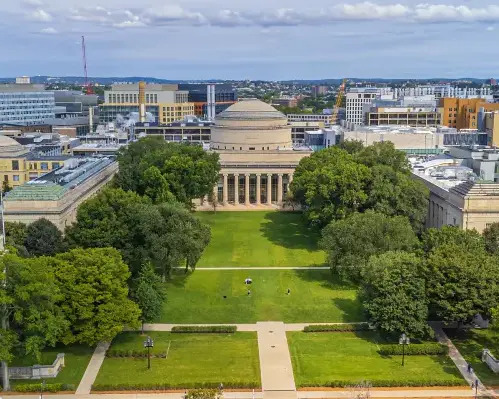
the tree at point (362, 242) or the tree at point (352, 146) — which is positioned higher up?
the tree at point (352, 146)

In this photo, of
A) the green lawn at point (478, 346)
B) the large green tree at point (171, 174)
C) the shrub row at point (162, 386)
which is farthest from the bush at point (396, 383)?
the large green tree at point (171, 174)

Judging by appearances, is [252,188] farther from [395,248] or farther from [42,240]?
[42,240]

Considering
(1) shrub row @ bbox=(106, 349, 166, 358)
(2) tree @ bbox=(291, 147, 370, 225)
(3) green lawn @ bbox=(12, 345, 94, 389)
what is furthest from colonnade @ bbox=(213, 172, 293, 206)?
(1) shrub row @ bbox=(106, 349, 166, 358)

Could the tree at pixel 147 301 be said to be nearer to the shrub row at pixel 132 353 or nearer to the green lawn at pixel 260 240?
the shrub row at pixel 132 353

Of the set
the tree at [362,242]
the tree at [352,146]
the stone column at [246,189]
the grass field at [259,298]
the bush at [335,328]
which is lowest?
the grass field at [259,298]

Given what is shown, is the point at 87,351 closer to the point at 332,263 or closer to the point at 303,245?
the point at 332,263

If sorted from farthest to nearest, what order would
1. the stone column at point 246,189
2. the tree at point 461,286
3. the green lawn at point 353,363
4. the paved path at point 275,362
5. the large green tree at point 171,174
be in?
the stone column at point 246,189 < the large green tree at point 171,174 < the tree at point 461,286 < the green lawn at point 353,363 < the paved path at point 275,362

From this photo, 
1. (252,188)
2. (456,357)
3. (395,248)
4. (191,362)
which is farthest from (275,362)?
(252,188)
